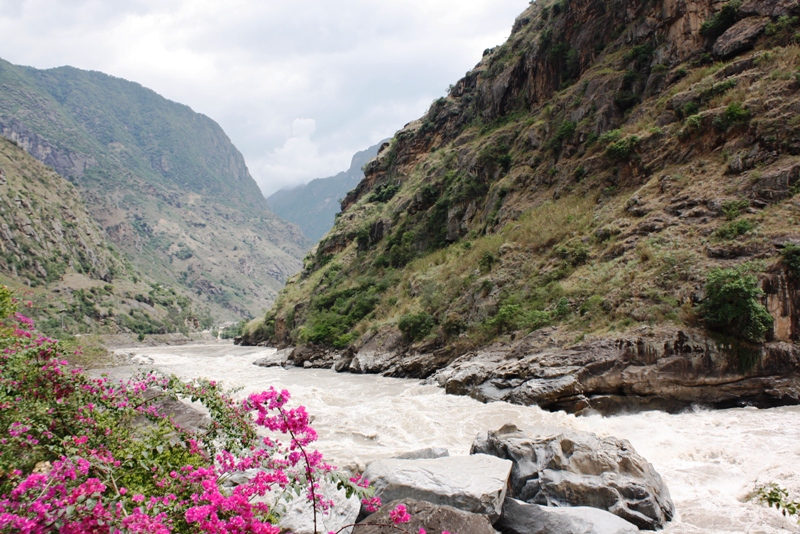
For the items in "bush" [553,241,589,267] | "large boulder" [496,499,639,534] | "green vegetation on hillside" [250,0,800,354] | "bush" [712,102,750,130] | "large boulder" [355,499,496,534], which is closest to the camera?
"large boulder" [355,499,496,534]

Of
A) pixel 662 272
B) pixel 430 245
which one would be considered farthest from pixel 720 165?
pixel 430 245

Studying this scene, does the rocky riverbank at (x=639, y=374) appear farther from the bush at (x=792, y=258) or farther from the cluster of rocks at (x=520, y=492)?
the cluster of rocks at (x=520, y=492)

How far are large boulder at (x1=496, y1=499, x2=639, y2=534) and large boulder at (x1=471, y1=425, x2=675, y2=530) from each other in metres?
0.73

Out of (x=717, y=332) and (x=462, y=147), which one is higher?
(x=462, y=147)

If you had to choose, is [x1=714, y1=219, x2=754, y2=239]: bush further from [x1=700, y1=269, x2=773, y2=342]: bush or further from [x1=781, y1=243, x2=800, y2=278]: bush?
[x1=700, y1=269, x2=773, y2=342]: bush

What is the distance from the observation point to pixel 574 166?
94.8ft

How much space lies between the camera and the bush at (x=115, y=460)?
302 centimetres

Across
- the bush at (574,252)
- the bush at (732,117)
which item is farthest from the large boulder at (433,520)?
the bush at (732,117)

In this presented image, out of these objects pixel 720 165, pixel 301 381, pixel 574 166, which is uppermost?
pixel 574 166

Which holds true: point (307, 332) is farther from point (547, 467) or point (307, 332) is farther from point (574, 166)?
point (547, 467)

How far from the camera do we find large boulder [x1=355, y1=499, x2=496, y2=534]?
5215 millimetres

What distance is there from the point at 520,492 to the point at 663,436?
20.8ft

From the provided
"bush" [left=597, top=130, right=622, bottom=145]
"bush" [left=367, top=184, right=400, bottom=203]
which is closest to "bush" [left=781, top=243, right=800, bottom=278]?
"bush" [left=597, top=130, right=622, bottom=145]

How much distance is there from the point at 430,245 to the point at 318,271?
2390 cm
